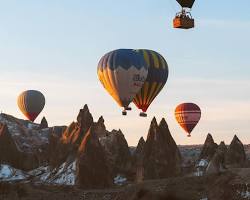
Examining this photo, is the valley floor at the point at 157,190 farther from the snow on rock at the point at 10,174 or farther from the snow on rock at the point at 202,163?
the snow on rock at the point at 202,163

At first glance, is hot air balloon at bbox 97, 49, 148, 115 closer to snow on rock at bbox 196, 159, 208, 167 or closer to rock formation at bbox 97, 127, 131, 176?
rock formation at bbox 97, 127, 131, 176

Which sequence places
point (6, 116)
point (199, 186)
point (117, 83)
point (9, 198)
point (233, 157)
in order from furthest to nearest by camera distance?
point (6, 116), point (233, 157), point (117, 83), point (9, 198), point (199, 186)

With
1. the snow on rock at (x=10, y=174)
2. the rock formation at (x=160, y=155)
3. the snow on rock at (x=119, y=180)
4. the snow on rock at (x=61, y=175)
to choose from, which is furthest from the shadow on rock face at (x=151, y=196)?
the snow on rock at (x=10, y=174)

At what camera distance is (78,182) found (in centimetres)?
8331

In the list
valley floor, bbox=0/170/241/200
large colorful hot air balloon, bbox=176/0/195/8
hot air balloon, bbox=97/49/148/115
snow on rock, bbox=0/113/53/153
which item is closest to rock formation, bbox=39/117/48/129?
snow on rock, bbox=0/113/53/153

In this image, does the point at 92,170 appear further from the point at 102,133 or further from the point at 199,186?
the point at 199,186

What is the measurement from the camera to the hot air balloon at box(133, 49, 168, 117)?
77875mm

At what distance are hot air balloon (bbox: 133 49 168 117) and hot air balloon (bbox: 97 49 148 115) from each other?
314 centimetres

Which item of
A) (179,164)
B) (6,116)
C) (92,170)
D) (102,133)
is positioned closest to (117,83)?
(92,170)

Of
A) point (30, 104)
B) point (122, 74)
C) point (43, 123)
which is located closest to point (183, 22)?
point (122, 74)

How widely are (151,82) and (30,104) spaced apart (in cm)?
6254

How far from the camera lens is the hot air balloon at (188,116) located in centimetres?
10638

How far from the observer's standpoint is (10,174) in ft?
337

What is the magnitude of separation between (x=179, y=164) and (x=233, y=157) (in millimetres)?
21492
